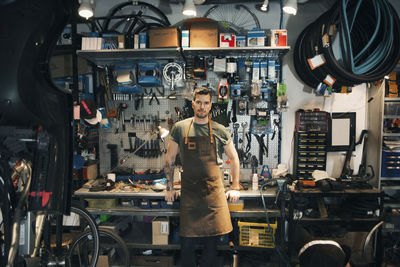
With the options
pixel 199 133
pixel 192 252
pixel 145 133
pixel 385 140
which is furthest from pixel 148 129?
pixel 385 140

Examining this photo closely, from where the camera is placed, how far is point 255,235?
2838 mm

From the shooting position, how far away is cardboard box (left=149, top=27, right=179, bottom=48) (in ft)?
9.52

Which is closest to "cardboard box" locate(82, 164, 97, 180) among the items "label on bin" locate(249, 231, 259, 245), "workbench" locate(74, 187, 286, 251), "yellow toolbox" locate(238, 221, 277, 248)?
"workbench" locate(74, 187, 286, 251)

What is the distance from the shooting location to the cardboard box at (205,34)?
292 centimetres

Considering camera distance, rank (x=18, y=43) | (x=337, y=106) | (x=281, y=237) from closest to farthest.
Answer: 1. (x=18, y=43)
2. (x=281, y=237)
3. (x=337, y=106)

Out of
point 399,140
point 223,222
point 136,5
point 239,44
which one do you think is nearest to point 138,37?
point 136,5

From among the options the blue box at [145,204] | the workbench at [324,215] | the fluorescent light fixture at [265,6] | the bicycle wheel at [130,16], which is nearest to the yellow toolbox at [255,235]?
the workbench at [324,215]

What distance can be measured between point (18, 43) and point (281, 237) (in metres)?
2.80

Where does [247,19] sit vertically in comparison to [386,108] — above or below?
above

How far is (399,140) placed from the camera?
302 cm

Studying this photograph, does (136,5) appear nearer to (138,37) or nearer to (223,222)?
(138,37)

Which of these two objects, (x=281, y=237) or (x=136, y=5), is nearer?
(x=281, y=237)

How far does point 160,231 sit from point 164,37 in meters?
2.11

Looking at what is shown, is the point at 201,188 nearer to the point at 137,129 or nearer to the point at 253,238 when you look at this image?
the point at 253,238
